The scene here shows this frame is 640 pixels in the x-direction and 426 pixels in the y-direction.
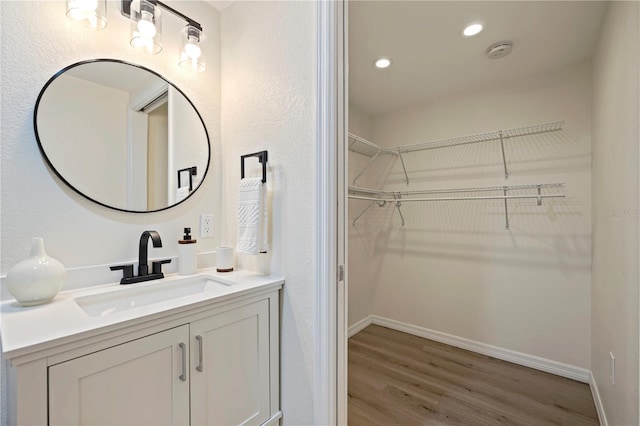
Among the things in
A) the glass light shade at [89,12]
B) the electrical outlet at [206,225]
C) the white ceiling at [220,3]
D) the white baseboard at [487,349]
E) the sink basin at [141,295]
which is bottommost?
the white baseboard at [487,349]

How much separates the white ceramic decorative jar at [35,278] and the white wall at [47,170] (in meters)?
0.17

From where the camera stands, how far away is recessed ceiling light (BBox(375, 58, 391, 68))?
198 centimetres

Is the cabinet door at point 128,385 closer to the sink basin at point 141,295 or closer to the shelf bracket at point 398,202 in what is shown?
the sink basin at point 141,295

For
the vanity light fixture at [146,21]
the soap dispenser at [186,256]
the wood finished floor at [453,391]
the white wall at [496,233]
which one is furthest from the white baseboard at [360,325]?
the vanity light fixture at [146,21]

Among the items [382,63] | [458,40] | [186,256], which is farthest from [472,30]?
[186,256]

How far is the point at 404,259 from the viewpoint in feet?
9.34

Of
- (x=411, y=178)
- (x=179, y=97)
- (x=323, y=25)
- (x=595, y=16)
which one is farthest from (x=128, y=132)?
(x=595, y=16)

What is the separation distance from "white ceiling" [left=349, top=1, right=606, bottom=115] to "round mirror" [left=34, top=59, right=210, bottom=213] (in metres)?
1.14

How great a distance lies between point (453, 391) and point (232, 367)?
1554mm

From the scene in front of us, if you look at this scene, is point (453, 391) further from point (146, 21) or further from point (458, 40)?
point (146, 21)

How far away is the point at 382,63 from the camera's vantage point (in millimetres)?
2021

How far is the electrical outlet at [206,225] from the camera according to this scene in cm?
159

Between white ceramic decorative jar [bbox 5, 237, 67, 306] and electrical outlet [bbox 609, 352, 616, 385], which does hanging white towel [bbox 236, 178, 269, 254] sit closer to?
white ceramic decorative jar [bbox 5, 237, 67, 306]

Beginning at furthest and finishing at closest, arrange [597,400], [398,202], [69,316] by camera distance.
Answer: [398,202]
[597,400]
[69,316]
